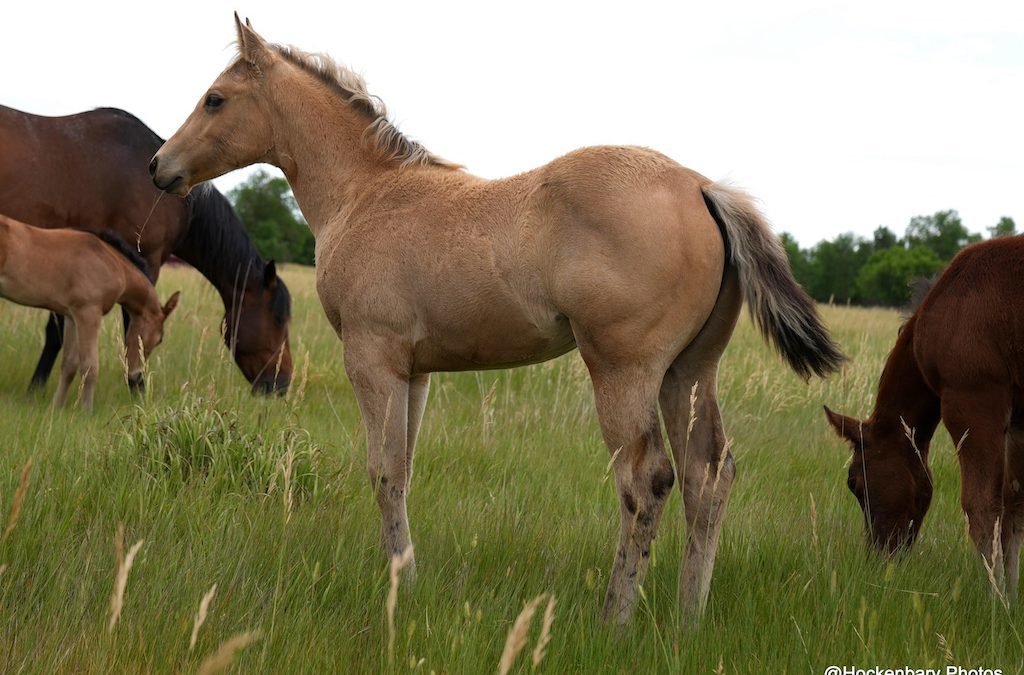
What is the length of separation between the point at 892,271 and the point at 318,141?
69.4 meters

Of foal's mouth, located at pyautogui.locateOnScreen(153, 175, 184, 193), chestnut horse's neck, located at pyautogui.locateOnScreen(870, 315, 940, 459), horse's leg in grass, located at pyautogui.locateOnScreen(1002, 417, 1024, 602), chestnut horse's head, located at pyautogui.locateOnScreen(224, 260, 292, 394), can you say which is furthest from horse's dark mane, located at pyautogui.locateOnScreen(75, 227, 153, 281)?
horse's leg in grass, located at pyautogui.locateOnScreen(1002, 417, 1024, 602)

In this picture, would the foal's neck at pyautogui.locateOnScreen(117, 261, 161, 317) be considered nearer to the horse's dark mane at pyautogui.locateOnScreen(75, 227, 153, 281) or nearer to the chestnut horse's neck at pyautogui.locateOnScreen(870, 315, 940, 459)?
the horse's dark mane at pyautogui.locateOnScreen(75, 227, 153, 281)

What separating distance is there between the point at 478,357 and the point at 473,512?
2.97 feet

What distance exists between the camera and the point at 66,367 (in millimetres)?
6988

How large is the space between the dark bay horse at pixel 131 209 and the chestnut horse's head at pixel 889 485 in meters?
4.97

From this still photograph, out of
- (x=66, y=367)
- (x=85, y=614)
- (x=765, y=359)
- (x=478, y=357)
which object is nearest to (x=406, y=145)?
(x=478, y=357)

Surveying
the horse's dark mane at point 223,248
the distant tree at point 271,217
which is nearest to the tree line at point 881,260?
the distant tree at point 271,217

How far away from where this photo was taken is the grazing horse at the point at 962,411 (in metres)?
3.56

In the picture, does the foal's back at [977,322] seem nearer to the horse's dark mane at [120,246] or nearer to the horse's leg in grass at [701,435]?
the horse's leg in grass at [701,435]

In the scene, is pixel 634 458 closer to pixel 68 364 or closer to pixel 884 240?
pixel 68 364

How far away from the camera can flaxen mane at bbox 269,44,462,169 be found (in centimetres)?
407

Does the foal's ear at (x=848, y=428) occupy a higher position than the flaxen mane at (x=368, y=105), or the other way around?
the flaxen mane at (x=368, y=105)

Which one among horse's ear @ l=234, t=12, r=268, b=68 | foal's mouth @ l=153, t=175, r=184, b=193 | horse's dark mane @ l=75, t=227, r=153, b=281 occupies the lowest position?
horse's dark mane @ l=75, t=227, r=153, b=281

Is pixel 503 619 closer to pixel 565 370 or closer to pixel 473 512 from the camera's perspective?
pixel 473 512
